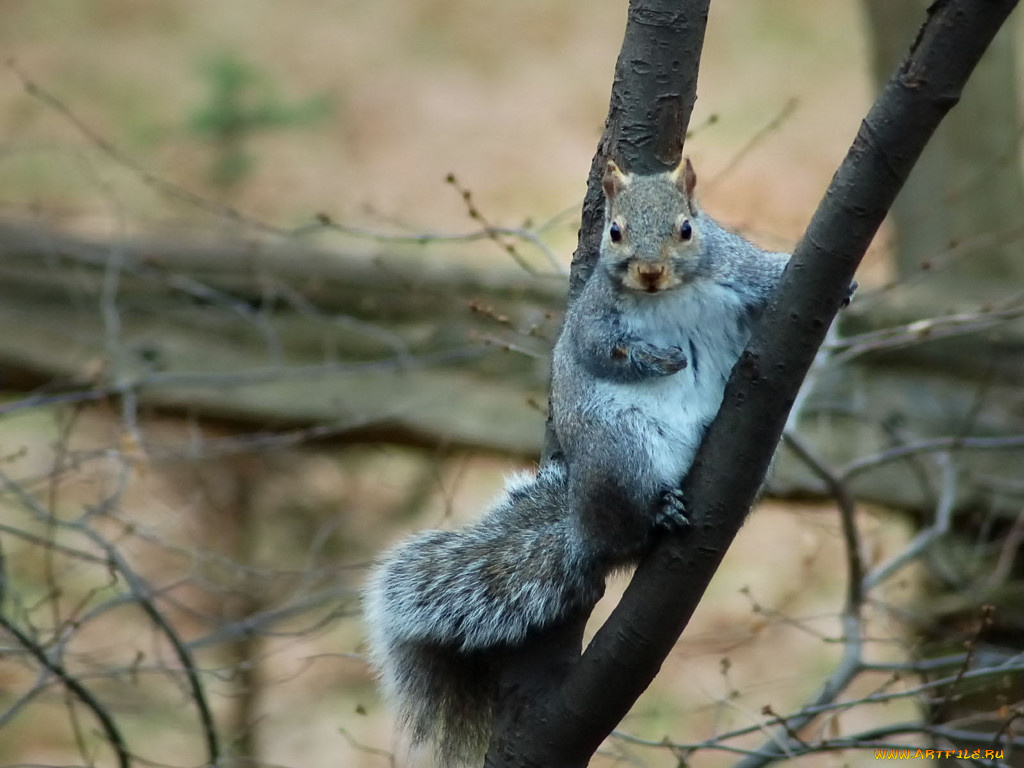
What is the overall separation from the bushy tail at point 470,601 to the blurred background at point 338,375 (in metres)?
0.12

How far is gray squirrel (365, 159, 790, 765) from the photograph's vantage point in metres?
2.03

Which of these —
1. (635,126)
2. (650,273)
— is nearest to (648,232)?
(650,273)

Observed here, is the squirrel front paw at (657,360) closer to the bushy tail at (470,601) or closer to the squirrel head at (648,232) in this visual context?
the squirrel head at (648,232)

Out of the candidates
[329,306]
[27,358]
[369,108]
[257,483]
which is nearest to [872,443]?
[329,306]

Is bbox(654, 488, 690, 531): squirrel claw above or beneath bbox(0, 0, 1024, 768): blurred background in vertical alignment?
beneath

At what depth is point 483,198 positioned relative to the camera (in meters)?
8.29

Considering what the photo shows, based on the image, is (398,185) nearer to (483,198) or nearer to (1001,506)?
(483,198)

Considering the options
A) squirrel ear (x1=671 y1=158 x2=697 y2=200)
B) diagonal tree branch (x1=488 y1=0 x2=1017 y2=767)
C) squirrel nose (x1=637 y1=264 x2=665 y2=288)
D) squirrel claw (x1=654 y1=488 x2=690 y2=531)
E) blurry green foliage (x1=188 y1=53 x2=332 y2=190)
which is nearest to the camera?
diagonal tree branch (x1=488 y1=0 x2=1017 y2=767)

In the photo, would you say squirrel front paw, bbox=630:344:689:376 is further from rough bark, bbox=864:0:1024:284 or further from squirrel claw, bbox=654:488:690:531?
rough bark, bbox=864:0:1024:284

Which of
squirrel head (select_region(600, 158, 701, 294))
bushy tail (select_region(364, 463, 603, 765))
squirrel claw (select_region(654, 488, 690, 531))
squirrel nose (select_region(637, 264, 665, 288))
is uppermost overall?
squirrel head (select_region(600, 158, 701, 294))

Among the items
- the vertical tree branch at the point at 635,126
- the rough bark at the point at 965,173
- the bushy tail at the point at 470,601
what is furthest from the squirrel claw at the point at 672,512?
the rough bark at the point at 965,173

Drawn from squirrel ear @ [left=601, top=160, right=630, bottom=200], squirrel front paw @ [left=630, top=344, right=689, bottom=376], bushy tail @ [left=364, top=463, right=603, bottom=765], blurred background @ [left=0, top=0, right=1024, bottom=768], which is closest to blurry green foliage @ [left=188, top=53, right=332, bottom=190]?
blurred background @ [left=0, top=0, right=1024, bottom=768]

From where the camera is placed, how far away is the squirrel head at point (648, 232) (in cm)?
201

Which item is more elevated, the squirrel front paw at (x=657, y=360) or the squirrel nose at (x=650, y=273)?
the squirrel nose at (x=650, y=273)
